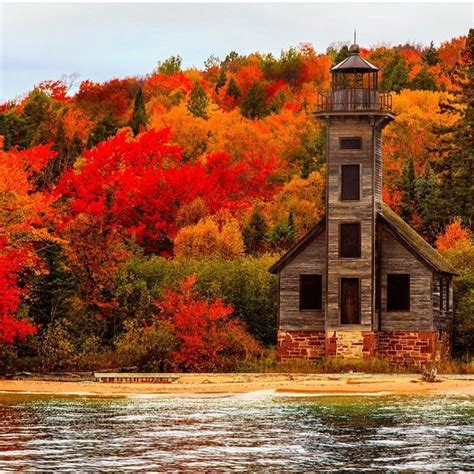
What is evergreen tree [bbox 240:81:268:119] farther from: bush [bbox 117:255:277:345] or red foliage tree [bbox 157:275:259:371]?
red foliage tree [bbox 157:275:259:371]

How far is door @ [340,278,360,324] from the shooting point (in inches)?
2291

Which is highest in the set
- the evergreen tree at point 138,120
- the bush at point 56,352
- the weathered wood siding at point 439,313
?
the evergreen tree at point 138,120

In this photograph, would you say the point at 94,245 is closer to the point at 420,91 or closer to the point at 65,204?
the point at 65,204

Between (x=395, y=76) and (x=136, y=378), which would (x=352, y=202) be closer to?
(x=136, y=378)

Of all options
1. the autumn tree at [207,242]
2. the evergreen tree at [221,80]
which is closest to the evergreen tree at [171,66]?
the evergreen tree at [221,80]

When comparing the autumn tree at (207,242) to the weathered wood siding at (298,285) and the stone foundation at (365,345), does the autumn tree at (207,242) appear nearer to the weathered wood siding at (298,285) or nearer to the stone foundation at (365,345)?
the weathered wood siding at (298,285)

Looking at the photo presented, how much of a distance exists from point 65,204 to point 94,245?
5.25 meters

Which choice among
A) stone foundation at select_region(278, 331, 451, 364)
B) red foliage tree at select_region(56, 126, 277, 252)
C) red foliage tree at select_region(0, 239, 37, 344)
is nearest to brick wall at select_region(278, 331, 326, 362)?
stone foundation at select_region(278, 331, 451, 364)

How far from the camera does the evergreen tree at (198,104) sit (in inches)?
4542

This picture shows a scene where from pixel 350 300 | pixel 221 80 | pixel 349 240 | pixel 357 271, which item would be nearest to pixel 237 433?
pixel 350 300

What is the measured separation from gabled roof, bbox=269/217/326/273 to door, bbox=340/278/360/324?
259 centimetres

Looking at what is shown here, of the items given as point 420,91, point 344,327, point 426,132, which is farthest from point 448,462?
point 420,91

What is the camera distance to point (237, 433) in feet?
123

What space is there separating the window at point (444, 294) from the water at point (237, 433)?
11.7 m
